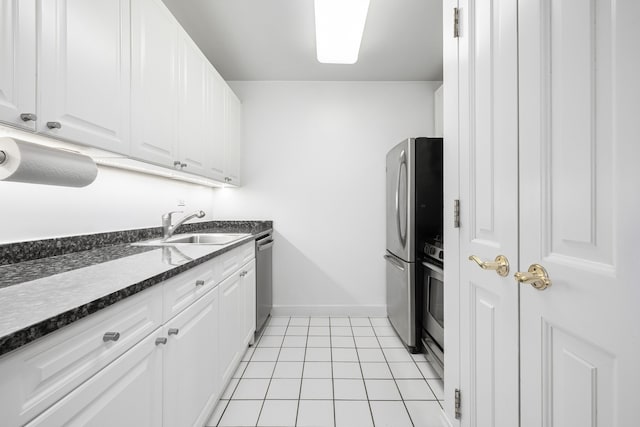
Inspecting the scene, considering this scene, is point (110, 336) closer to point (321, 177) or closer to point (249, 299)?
point (249, 299)

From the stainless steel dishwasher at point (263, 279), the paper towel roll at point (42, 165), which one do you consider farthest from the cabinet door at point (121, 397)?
A: the stainless steel dishwasher at point (263, 279)

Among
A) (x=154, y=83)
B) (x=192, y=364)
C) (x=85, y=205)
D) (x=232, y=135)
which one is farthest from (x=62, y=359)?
(x=232, y=135)

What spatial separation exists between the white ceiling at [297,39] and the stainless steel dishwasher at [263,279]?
1787mm

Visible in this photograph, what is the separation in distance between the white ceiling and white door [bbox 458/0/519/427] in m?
1.25

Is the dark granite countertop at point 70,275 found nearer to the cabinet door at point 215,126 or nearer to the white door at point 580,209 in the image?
the cabinet door at point 215,126

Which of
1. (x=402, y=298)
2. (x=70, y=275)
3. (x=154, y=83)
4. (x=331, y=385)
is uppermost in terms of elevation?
(x=154, y=83)

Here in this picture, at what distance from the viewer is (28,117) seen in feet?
3.04

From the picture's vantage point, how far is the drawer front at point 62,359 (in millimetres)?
538

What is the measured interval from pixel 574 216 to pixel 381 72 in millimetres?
2834

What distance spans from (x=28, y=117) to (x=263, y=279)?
2107 millimetres

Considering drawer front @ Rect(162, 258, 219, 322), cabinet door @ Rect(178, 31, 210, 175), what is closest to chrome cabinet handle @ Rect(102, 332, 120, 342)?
drawer front @ Rect(162, 258, 219, 322)

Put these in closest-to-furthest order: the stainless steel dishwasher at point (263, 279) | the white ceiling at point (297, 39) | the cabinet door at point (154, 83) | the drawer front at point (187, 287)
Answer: the drawer front at point (187, 287) → the cabinet door at point (154, 83) → the white ceiling at point (297, 39) → the stainless steel dishwasher at point (263, 279)

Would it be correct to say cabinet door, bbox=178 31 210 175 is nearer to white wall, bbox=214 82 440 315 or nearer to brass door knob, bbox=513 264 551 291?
white wall, bbox=214 82 440 315

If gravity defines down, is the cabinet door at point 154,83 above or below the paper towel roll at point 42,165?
above
